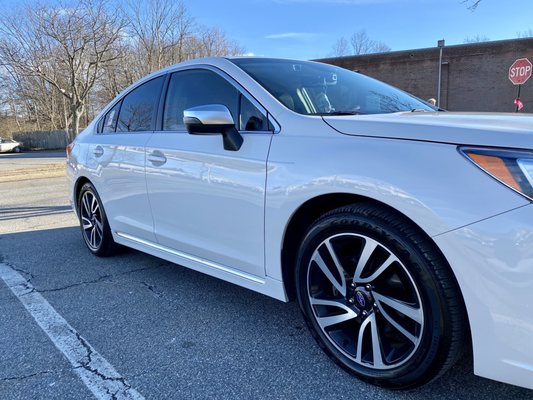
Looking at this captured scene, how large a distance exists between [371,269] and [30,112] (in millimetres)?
56923

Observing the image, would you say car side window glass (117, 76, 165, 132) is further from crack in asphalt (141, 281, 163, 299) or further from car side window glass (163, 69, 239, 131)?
crack in asphalt (141, 281, 163, 299)

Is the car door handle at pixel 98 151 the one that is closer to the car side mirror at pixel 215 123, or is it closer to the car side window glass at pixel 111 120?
the car side window glass at pixel 111 120

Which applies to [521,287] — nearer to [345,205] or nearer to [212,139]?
[345,205]

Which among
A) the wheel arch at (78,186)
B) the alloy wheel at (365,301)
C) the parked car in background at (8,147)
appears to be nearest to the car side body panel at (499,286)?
the alloy wheel at (365,301)

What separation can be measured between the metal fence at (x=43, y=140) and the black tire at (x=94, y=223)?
40195 mm

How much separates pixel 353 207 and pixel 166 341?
1459mm

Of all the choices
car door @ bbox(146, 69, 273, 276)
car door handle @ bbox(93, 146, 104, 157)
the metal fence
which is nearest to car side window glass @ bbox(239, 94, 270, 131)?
car door @ bbox(146, 69, 273, 276)

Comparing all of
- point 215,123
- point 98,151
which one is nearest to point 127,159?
point 98,151

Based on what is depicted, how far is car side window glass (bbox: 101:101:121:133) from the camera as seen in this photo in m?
4.05

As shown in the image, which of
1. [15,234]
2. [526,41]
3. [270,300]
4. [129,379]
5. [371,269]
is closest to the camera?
[371,269]

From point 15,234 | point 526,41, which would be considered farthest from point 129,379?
point 526,41

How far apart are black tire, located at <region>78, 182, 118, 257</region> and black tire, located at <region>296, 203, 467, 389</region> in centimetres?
251

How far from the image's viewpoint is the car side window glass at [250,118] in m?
2.51

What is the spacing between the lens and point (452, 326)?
1.77 metres
